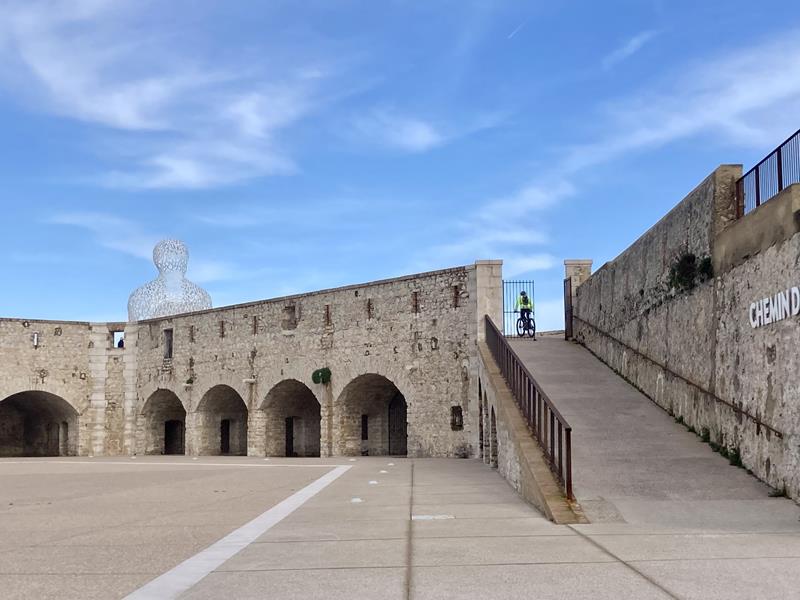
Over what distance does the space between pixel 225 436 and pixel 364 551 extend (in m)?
24.3

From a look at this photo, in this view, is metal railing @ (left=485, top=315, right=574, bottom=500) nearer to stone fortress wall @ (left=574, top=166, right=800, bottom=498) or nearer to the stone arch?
stone fortress wall @ (left=574, top=166, right=800, bottom=498)

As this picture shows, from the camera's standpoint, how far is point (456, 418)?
21.4 metres

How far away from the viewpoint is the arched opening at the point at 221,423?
2853cm

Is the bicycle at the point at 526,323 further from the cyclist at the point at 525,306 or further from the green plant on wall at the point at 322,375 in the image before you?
the green plant on wall at the point at 322,375

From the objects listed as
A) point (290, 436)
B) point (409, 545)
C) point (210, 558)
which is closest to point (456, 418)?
point (290, 436)

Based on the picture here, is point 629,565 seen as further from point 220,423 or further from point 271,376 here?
point 220,423

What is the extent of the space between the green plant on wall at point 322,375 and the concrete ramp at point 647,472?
1022 cm

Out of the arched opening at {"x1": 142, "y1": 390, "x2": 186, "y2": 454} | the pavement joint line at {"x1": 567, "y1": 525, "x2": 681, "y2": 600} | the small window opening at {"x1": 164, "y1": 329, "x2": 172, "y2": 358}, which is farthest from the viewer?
the arched opening at {"x1": 142, "y1": 390, "x2": 186, "y2": 454}

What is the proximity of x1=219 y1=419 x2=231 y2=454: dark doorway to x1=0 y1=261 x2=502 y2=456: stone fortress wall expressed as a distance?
0.06 m

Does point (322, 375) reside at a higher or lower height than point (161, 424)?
higher

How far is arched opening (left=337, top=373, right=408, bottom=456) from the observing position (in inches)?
955

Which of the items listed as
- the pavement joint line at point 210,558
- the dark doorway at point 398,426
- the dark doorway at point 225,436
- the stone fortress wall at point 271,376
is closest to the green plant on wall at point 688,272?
the pavement joint line at point 210,558

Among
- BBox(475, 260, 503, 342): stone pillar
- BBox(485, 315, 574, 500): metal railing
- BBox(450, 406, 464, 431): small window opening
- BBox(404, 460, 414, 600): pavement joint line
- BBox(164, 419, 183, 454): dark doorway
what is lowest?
BBox(164, 419, 183, 454): dark doorway

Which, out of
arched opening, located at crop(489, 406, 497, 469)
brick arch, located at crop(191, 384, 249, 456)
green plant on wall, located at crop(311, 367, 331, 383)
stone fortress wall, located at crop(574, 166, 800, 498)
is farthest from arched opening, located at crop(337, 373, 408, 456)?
stone fortress wall, located at crop(574, 166, 800, 498)
